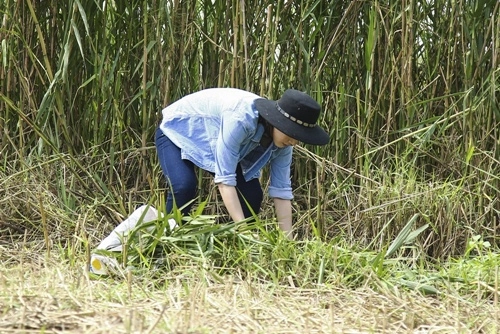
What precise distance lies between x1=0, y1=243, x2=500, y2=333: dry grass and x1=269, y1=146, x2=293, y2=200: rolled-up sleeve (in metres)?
0.61

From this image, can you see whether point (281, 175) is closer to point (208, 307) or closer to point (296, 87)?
point (296, 87)

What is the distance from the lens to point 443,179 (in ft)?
12.6

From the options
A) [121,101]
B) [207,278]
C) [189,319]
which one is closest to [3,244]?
[121,101]

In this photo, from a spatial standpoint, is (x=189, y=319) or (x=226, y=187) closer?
(x=189, y=319)

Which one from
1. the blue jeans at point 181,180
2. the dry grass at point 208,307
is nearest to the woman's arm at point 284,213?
the blue jeans at point 181,180

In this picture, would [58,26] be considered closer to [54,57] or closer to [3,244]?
[54,57]

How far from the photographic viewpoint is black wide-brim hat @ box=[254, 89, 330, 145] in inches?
123

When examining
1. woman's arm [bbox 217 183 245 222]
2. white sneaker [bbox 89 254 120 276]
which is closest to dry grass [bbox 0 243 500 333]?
white sneaker [bbox 89 254 120 276]

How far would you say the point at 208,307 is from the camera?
8.00 feet

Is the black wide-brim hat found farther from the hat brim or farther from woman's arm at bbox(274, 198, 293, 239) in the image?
woman's arm at bbox(274, 198, 293, 239)

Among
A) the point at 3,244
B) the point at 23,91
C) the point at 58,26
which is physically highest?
the point at 58,26

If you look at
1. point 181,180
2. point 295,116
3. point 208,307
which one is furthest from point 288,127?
point 208,307

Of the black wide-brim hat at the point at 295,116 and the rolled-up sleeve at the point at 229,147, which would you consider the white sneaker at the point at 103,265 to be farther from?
the black wide-brim hat at the point at 295,116

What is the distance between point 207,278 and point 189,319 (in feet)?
1.95
